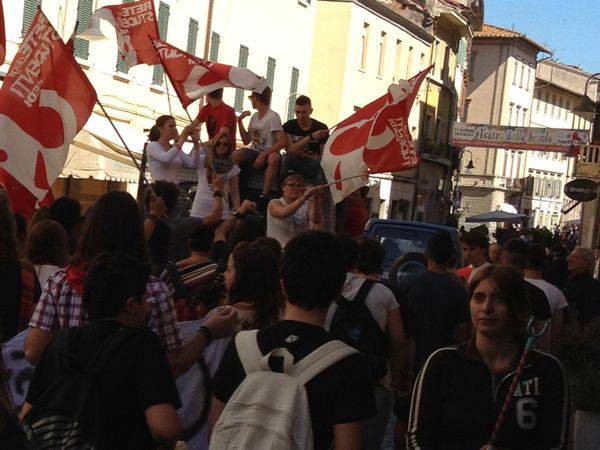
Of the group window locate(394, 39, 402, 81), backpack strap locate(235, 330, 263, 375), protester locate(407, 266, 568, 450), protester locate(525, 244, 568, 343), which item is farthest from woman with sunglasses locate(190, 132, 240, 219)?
window locate(394, 39, 402, 81)

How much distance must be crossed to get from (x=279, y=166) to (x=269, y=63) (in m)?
27.3

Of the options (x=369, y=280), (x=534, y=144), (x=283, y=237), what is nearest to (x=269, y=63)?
(x=534, y=144)

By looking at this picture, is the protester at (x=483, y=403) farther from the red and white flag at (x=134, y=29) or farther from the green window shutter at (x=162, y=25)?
the green window shutter at (x=162, y=25)

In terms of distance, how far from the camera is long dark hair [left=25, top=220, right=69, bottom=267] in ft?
24.5

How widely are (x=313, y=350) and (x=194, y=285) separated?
2.63 m

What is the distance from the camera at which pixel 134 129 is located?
31.0m

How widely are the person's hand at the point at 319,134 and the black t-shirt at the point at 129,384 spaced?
8270mm

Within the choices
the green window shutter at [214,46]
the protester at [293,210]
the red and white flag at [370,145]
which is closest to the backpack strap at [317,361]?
the protester at [293,210]

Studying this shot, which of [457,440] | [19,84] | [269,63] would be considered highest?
[269,63]

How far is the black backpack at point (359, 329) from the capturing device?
7.71 metres

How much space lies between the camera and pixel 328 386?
14.2ft

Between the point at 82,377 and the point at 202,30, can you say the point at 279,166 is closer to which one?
the point at 82,377

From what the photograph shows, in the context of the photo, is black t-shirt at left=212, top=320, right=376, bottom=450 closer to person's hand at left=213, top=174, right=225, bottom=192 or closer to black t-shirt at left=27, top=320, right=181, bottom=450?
black t-shirt at left=27, top=320, right=181, bottom=450

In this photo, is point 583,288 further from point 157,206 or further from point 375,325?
point 375,325
